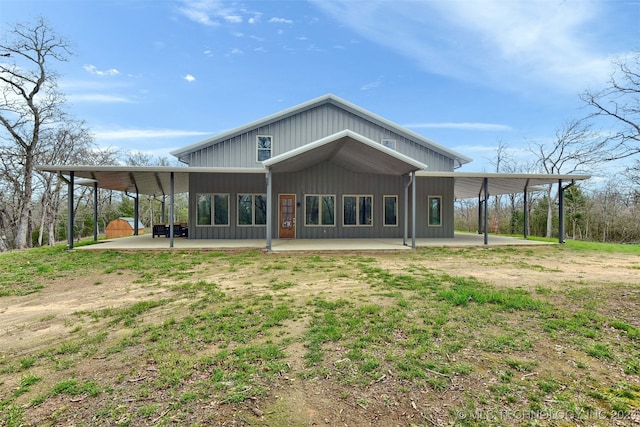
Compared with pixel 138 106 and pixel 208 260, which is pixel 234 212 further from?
pixel 138 106

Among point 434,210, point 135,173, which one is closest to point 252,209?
point 135,173

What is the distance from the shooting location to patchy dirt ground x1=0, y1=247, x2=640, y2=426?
7.19 ft

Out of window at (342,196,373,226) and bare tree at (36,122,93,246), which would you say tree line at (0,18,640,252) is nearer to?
bare tree at (36,122,93,246)

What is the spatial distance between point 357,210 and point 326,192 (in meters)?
1.62

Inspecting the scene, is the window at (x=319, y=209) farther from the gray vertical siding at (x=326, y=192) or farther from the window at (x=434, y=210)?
the window at (x=434, y=210)

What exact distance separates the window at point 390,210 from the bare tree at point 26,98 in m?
18.1

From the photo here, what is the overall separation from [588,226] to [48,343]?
2448 centimetres

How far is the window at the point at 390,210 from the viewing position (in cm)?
1400

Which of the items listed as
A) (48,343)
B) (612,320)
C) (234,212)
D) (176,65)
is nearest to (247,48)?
(176,65)

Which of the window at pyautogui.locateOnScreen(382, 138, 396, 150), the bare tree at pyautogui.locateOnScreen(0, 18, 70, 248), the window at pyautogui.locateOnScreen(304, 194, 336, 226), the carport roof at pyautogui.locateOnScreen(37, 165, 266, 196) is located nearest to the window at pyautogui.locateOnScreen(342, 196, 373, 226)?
the window at pyautogui.locateOnScreen(304, 194, 336, 226)

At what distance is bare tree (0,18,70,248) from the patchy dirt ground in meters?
15.6

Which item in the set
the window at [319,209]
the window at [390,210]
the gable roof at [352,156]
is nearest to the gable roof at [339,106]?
the gable roof at [352,156]

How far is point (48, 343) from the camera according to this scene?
11.2 feet

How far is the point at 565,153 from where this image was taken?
827 inches
